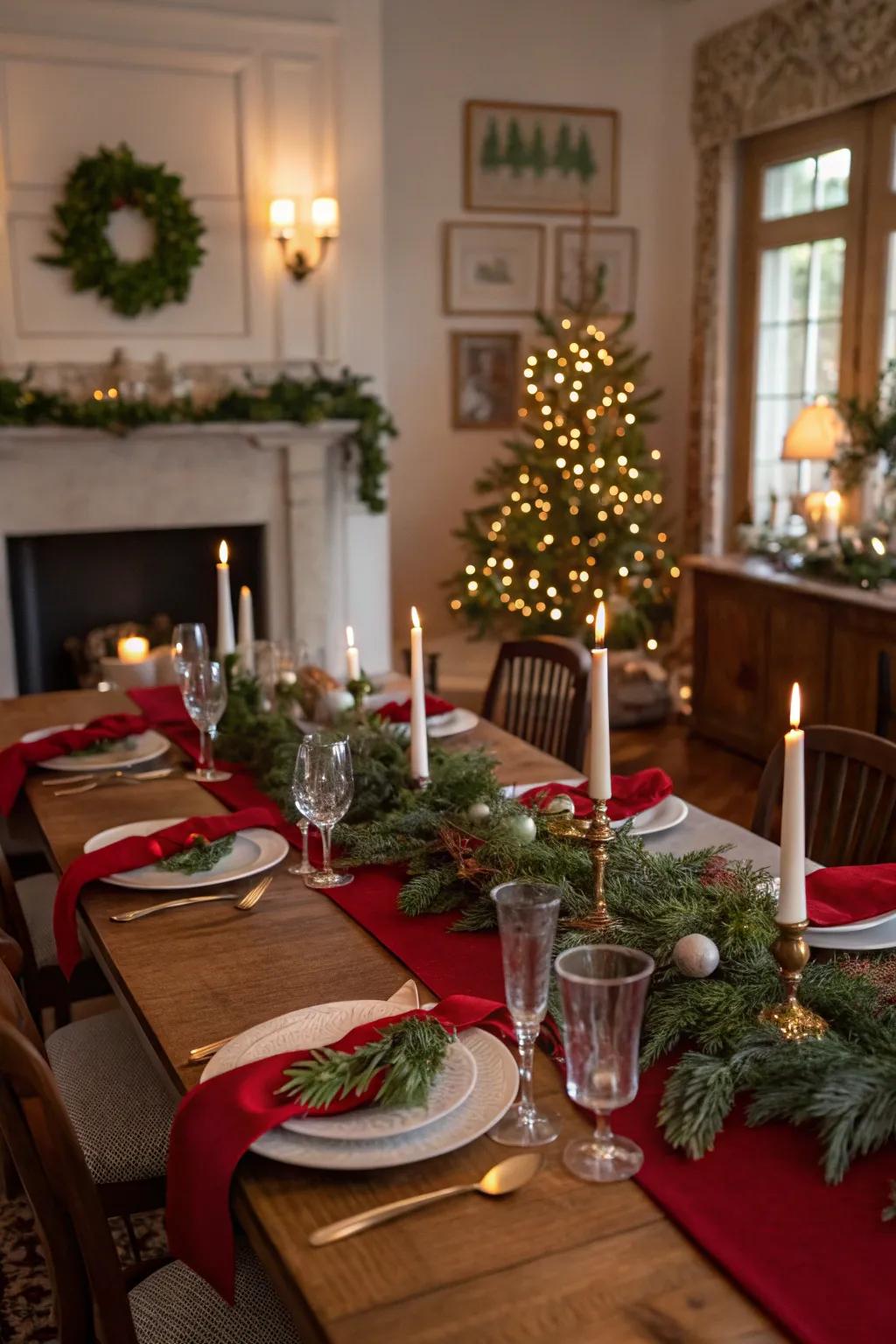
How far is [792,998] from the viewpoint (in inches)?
47.5

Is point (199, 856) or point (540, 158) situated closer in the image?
point (199, 856)

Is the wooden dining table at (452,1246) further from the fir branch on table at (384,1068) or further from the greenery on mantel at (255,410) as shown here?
the greenery on mantel at (255,410)

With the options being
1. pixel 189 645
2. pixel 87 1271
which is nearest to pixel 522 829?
pixel 87 1271

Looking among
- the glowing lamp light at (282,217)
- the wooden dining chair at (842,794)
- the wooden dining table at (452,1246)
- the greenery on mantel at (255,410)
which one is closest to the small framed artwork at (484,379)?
the greenery on mantel at (255,410)

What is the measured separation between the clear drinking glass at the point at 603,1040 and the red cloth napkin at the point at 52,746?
1.43 metres

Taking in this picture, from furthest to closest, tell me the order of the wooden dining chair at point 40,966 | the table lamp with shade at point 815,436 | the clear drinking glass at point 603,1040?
the table lamp with shade at point 815,436 < the wooden dining chair at point 40,966 < the clear drinking glass at point 603,1040

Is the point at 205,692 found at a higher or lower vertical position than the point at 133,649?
higher

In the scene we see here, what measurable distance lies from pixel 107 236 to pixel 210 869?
3784mm

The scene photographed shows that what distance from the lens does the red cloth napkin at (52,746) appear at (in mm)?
2205

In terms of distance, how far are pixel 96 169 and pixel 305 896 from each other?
12.9 feet

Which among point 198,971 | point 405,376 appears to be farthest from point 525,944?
point 405,376

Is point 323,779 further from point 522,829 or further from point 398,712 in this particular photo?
point 398,712

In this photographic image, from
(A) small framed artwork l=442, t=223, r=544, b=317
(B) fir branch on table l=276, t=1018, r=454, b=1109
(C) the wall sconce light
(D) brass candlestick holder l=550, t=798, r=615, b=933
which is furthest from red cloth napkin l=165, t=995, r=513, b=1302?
(A) small framed artwork l=442, t=223, r=544, b=317

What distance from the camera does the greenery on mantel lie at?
15.7 feet
